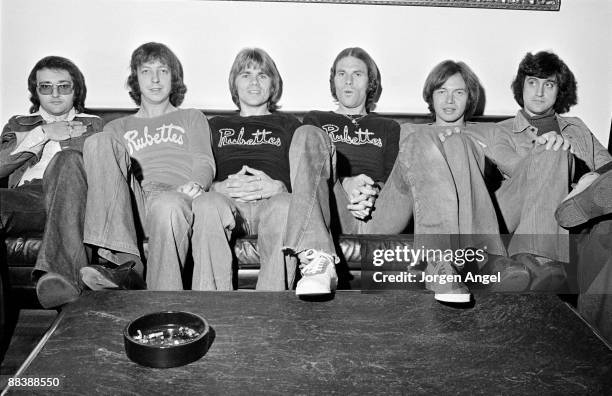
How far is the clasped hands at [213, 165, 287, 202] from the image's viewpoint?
204 cm

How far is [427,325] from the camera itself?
1186 mm

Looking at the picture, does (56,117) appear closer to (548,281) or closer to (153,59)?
(153,59)

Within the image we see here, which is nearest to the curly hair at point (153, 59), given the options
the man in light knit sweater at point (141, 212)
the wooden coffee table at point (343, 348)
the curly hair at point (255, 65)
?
the curly hair at point (255, 65)

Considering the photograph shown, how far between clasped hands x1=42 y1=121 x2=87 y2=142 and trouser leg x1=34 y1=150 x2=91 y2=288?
0.52 metres

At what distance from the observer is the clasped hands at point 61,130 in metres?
2.33

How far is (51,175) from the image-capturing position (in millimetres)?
1834

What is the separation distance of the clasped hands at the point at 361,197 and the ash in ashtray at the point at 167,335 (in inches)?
38.0

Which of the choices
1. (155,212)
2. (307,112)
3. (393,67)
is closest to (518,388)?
(155,212)

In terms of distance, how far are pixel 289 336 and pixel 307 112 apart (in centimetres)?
161

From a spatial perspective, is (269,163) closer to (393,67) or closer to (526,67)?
(393,67)

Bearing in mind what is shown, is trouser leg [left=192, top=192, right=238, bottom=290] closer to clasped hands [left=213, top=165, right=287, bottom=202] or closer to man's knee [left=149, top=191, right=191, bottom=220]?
man's knee [left=149, top=191, right=191, bottom=220]

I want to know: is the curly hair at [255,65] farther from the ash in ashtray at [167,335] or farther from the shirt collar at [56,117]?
the ash in ashtray at [167,335]

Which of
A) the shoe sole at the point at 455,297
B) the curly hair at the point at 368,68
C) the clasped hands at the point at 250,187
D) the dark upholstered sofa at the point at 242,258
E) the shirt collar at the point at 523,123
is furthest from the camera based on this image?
the curly hair at the point at 368,68

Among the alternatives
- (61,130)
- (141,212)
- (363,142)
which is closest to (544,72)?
(363,142)
